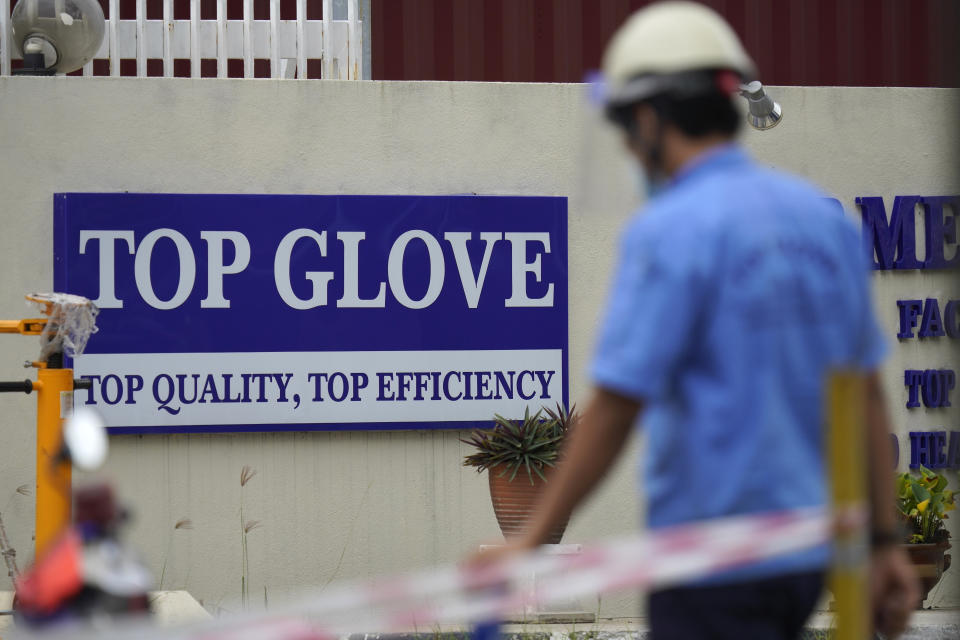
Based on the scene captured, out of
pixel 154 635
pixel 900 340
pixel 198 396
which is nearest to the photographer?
pixel 154 635

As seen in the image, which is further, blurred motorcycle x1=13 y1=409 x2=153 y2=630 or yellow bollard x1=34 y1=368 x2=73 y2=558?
yellow bollard x1=34 y1=368 x2=73 y2=558

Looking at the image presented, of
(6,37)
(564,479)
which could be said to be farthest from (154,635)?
(6,37)

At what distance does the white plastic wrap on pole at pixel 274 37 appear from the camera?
21.9 ft

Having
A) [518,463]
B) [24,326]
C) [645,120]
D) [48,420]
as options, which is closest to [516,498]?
[518,463]

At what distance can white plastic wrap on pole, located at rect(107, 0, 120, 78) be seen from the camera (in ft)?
21.9

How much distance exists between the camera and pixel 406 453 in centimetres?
645

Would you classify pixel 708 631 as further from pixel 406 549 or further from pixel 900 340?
pixel 900 340

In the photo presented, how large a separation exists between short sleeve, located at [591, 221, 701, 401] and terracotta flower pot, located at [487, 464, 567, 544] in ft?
12.8

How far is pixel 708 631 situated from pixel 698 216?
1.94 feet

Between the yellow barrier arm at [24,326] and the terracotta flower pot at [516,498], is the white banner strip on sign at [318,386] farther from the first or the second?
the yellow barrier arm at [24,326]

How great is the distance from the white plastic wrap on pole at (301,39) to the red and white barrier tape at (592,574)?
16.8ft

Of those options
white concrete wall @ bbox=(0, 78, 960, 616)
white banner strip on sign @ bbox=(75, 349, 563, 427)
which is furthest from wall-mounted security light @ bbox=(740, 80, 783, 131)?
white banner strip on sign @ bbox=(75, 349, 563, 427)

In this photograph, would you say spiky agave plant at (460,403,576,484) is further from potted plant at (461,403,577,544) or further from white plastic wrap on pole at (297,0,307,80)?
white plastic wrap on pole at (297,0,307,80)

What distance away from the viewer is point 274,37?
22.0 feet
